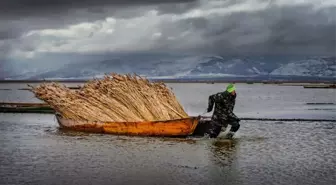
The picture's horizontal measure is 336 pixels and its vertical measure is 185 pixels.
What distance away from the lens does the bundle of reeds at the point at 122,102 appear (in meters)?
19.8

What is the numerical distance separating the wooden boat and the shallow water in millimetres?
461

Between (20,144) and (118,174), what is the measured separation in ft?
21.4

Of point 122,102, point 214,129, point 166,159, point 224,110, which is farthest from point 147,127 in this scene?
point 166,159

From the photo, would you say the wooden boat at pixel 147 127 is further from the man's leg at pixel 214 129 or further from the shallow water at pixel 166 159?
the man's leg at pixel 214 129

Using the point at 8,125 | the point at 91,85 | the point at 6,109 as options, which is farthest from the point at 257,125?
the point at 6,109

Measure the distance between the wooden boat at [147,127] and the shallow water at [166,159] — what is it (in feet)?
1.51

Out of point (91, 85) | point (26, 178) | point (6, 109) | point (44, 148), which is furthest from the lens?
point (6, 109)

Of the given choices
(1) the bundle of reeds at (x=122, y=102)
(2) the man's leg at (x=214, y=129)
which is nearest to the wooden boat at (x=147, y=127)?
(1) the bundle of reeds at (x=122, y=102)

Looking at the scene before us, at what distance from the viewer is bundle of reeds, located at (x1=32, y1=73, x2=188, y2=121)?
65.0ft

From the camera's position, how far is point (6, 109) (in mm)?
33781

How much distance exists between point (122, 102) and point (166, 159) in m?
6.71

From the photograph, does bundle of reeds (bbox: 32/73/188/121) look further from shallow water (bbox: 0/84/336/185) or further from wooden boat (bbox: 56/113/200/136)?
shallow water (bbox: 0/84/336/185)

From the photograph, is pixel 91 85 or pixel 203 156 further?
pixel 91 85

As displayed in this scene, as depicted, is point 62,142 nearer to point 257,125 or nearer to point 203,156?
point 203,156
